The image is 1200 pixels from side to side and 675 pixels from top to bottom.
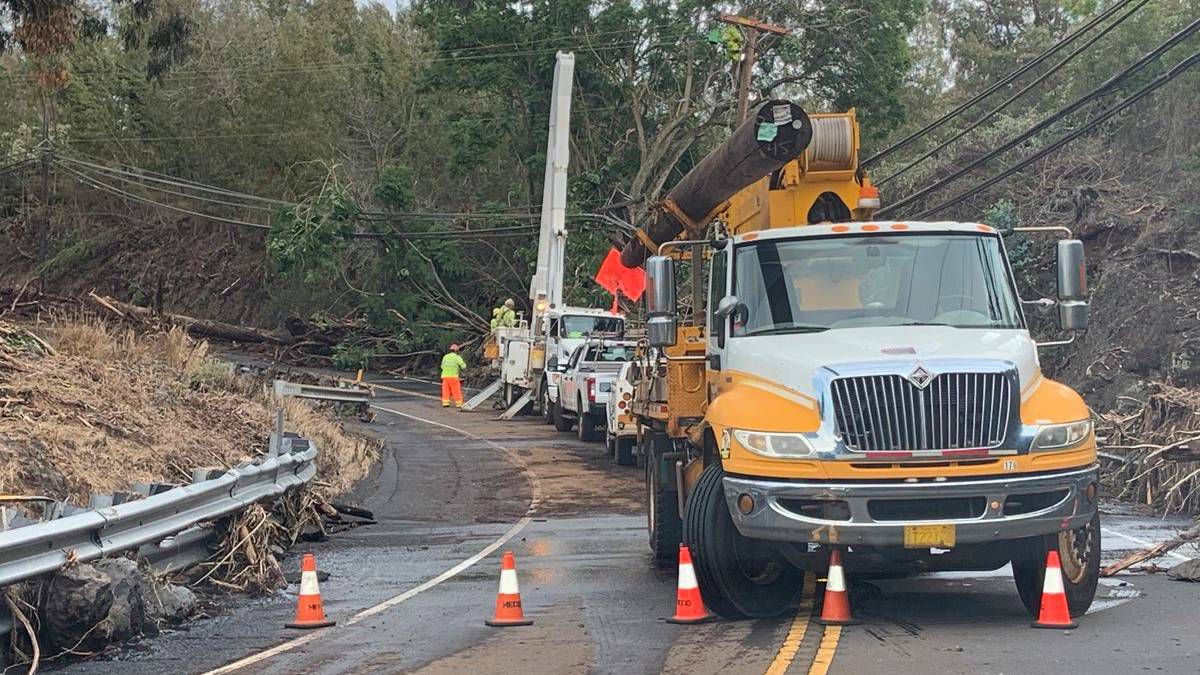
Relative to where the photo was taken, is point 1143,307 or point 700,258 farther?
point 1143,307

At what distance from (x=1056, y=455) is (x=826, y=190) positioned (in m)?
3.48

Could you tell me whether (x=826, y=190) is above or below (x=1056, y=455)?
above

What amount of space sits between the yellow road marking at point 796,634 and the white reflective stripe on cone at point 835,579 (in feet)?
1.03

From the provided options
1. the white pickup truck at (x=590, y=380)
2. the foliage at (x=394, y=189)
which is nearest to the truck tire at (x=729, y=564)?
the white pickup truck at (x=590, y=380)

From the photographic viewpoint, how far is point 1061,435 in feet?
29.9

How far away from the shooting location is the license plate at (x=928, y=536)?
8.71 meters

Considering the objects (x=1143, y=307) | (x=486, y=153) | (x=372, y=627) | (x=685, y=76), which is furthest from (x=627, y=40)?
(x=372, y=627)

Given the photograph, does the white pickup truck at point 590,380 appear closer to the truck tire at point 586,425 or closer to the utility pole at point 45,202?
the truck tire at point 586,425

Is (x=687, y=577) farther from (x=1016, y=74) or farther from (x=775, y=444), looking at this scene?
(x=1016, y=74)

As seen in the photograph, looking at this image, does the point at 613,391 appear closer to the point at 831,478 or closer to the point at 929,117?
the point at 831,478

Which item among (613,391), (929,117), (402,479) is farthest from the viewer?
(929,117)

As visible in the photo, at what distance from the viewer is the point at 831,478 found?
8.83m

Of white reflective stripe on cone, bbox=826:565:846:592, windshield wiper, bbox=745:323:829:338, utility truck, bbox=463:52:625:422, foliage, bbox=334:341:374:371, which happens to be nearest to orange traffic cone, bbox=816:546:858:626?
white reflective stripe on cone, bbox=826:565:846:592

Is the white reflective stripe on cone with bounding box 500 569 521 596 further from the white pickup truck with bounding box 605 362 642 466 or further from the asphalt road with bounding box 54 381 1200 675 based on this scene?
the white pickup truck with bounding box 605 362 642 466
